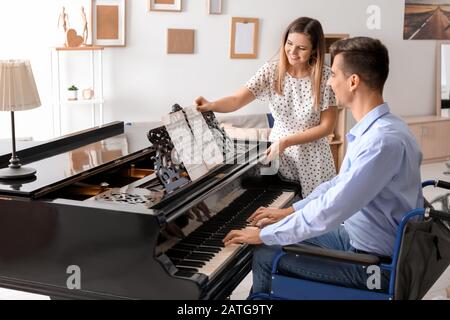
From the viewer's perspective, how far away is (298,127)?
131 inches

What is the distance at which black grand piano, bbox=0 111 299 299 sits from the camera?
2082mm

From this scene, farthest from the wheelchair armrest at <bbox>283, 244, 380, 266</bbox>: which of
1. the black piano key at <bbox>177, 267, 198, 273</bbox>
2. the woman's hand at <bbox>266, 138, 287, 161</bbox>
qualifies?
the woman's hand at <bbox>266, 138, 287, 161</bbox>

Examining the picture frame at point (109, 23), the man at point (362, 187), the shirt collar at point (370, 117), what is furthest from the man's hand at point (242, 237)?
the picture frame at point (109, 23)

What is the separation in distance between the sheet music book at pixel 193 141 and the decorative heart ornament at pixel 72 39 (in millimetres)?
2605

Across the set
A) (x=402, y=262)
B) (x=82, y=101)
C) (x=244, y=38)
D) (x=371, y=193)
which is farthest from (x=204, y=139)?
(x=244, y=38)

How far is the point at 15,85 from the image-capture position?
92.9 inches

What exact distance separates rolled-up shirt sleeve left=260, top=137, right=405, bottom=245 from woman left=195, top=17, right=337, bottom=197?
2.96ft

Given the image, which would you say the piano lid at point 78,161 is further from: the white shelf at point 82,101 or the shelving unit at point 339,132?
the shelving unit at point 339,132

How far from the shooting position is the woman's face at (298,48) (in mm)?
3127

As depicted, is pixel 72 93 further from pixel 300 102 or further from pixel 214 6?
pixel 300 102

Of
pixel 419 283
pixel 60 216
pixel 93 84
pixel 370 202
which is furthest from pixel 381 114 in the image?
pixel 93 84
